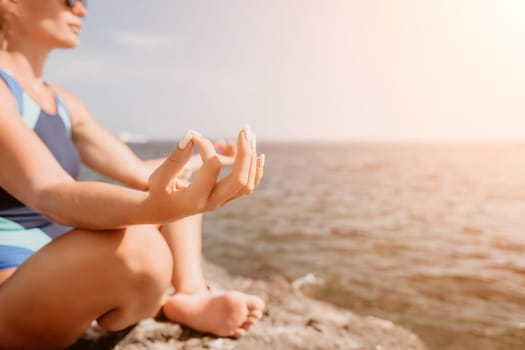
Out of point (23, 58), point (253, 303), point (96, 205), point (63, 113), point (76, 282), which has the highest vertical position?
point (23, 58)

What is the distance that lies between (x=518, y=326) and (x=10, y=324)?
3659 mm

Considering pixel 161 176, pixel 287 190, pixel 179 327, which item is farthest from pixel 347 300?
pixel 287 190

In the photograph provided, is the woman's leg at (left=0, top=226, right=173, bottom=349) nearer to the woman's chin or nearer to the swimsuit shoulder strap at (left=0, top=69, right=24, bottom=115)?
the swimsuit shoulder strap at (left=0, top=69, right=24, bottom=115)

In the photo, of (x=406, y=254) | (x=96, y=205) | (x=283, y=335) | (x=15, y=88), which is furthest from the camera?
(x=406, y=254)

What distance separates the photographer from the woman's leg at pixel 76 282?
4.64 feet

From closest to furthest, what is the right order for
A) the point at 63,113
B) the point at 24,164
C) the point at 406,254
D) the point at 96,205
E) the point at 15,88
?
the point at 96,205 < the point at 24,164 < the point at 15,88 < the point at 63,113 < the point at 406,254

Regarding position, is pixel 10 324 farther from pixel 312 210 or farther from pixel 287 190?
pixel 287 190

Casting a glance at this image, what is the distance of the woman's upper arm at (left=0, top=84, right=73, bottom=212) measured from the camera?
1298 millimetres

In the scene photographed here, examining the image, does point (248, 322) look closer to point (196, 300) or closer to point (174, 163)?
point (196, 300)

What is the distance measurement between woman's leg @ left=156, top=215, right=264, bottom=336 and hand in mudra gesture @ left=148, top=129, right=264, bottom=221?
A: 0.83 meters

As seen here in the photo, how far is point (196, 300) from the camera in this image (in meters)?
1.97

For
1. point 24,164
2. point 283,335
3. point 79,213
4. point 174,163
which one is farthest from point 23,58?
point 283,335

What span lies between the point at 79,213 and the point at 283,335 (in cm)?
128

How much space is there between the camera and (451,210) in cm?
919
